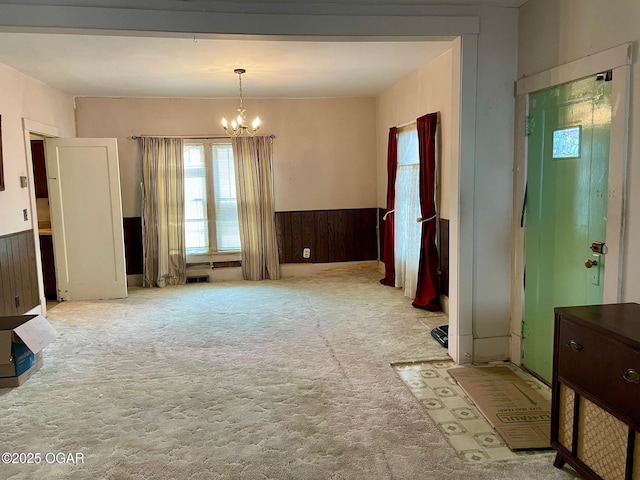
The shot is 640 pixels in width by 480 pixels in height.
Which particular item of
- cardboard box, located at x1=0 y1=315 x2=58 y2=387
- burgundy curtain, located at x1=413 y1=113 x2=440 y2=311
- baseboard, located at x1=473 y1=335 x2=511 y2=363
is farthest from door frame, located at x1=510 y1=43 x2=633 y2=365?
cardboard box, located at x1=0 y1=315 x2=58 y2=387

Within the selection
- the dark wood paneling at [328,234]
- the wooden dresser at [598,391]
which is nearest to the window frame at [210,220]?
the dark wood paneling at [328,234]

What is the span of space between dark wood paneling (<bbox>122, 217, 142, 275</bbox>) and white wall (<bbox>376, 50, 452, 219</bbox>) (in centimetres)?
341

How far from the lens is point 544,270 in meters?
3.15

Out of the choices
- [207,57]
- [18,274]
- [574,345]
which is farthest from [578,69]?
[18,274]

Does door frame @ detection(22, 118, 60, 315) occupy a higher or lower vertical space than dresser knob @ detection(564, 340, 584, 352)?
higher

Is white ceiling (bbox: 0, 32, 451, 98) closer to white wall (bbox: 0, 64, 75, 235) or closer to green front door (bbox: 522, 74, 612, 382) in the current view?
white wall (bbox: 0, 64, 75, 235)

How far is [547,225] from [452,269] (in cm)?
75

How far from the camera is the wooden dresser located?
6.02 ft

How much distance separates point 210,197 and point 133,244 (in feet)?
4.04

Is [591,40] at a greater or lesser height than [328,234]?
greater

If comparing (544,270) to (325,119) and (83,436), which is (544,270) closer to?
(83,436)

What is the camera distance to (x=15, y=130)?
15.4ft

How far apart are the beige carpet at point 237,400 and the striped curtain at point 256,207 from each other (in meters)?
1.58

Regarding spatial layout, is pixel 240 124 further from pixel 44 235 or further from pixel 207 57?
pixel 44 235
